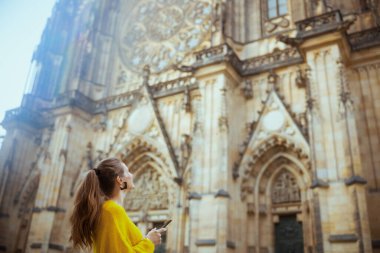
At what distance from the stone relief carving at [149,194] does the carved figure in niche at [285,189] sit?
3.90m

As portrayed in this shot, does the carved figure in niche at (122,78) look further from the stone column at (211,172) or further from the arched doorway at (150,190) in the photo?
the stone column at (211,172)

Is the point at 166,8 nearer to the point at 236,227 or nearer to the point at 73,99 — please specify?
the point at 73,99

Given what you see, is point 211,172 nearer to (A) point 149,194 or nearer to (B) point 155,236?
(A) point 149,194

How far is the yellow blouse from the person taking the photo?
6.64 ft

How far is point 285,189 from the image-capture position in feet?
35.9

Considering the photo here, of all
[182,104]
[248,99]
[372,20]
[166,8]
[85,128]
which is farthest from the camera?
[166,8]

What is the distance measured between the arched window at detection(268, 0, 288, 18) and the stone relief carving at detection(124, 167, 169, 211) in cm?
744

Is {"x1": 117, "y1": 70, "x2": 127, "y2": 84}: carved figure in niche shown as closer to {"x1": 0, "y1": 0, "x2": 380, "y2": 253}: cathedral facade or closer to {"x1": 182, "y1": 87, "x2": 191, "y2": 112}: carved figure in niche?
{"x1": 0, "y1": 0, "x2": 380, "y2": 253}: cathedral facade

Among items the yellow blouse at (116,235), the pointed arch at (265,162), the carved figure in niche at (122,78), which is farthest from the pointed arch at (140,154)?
the yellow blouse at (116,235)

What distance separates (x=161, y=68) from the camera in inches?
636

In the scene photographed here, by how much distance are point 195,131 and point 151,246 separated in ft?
31.0

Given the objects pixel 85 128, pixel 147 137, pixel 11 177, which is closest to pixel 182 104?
pixel 147 137

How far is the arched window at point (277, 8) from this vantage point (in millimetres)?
14078

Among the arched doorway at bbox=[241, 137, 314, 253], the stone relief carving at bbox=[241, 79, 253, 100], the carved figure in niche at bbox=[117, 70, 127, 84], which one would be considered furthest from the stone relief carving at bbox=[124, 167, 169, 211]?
the carved figure in niche at bbox=[117, 70, 127, 84]
